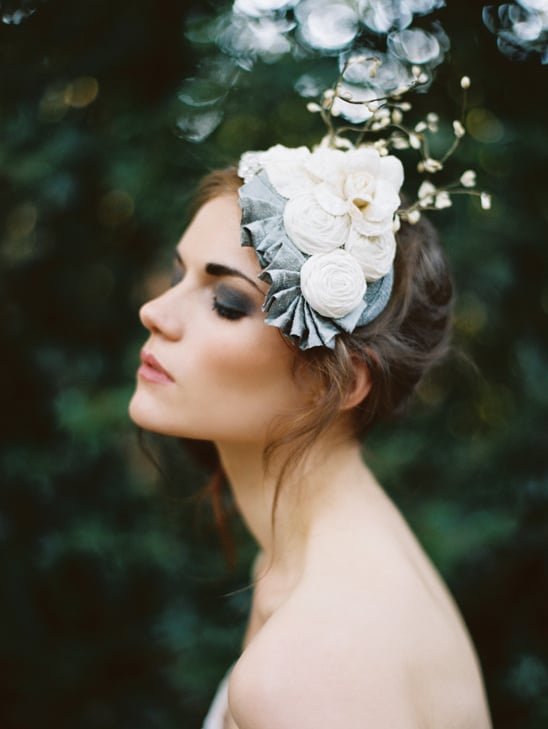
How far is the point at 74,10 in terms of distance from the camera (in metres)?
2.42

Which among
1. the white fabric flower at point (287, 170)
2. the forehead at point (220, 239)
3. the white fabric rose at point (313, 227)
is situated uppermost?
the white fabric flower at point (287, 170)

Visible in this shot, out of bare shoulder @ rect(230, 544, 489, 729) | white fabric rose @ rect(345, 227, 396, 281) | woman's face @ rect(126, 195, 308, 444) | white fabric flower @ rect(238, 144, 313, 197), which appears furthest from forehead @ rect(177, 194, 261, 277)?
bare shoulder @ rect(230, 544, 489, 729)

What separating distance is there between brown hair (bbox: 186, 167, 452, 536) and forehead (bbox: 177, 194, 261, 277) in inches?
2.9

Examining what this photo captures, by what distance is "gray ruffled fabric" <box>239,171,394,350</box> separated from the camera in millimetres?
1493

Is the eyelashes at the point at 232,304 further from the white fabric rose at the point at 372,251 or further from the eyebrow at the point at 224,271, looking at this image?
the white fabric rose at the point at 372,251

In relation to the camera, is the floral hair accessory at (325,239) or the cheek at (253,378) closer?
the floral hair accessory at (325,239)

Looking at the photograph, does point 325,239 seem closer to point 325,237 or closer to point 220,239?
point 325,237

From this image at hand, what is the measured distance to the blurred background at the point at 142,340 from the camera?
8.05ft

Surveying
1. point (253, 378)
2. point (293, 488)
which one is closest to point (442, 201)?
point (253, 378)

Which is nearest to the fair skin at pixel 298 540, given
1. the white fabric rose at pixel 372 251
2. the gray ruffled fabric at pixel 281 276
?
the gray ruffled fabric at pixel 281 276

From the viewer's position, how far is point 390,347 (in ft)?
5.57

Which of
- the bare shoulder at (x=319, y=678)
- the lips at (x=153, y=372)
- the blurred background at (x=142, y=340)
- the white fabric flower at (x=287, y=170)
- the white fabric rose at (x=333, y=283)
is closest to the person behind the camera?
the bare shoulder at (x=319, y=678)

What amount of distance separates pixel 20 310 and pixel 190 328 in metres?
1.39

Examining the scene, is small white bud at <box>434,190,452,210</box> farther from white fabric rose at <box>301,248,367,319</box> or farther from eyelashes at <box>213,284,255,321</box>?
eyelashes at <box>213,284,255,321</box>
